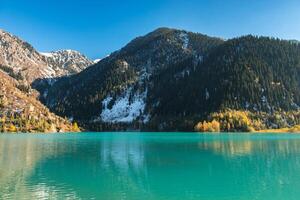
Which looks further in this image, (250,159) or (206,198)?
(250,159)

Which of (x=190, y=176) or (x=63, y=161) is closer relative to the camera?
(x=190, y=176)

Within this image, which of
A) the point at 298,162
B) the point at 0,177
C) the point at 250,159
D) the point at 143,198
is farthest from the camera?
the point at 250,159

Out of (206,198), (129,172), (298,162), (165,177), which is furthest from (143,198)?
(298,162)

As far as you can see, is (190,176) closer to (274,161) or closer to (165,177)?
(165,177)

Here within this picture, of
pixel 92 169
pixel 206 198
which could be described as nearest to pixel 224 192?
Answer: pixel 206 198

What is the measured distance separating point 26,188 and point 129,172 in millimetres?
20244

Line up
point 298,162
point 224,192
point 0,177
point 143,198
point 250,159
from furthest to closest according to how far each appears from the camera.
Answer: point 250,159 → point 298,162 → point 0,177 → point 224,192 → point 143,198

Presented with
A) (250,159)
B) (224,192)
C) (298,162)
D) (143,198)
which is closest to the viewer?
(143,198)

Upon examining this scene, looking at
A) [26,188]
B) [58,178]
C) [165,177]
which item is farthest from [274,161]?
[26,188]

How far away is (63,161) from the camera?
8575 centimetres

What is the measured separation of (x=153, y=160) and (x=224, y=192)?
37331mm

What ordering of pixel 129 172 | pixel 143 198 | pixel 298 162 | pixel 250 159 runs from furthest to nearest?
pixel 250 159, pixel 298 162, pixel 129 172, pixel 143 198

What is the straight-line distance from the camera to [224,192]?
51438mm

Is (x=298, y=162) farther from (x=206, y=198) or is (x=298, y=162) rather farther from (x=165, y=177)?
(x=206, y=198)
